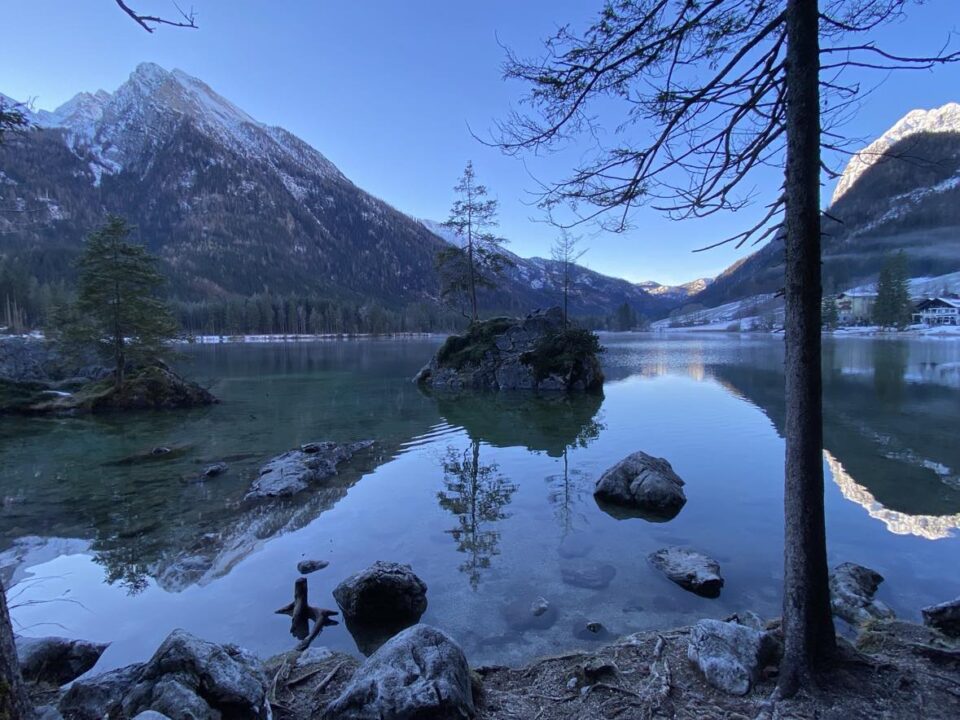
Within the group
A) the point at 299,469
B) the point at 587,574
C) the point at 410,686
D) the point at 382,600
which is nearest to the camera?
the point at 410,686

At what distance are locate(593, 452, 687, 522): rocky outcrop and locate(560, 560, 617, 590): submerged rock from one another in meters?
2.27

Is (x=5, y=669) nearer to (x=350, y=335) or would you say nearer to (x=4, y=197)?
(x=4, y=197)

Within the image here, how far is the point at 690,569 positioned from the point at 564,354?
22.8 meters

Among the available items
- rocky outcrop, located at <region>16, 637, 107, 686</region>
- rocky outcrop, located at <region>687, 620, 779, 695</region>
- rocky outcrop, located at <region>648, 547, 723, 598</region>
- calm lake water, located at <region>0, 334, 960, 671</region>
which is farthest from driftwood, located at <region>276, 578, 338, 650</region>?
rocky outcrop, located at <region>648, 547, 723, 598</region>

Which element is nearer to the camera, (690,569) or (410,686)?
(410,686)

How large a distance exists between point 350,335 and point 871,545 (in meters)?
142

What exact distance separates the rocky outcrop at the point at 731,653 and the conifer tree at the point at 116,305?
26.5 meters

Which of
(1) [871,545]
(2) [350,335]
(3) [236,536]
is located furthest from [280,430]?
(2) [350,335]

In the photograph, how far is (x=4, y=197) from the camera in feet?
17.6

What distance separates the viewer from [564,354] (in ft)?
96.0

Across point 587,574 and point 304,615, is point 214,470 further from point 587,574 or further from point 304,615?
point 587,574

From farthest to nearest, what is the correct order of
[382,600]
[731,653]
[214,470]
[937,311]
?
[937,311] → [214,470] → [382,600] → [731,653]

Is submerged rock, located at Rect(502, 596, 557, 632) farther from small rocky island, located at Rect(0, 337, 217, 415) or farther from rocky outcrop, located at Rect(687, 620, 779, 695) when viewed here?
small rocky island, located at Rect(0, 337, 217, 415)

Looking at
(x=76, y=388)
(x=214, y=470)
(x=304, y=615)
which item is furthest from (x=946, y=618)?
(x=76, y=388)
